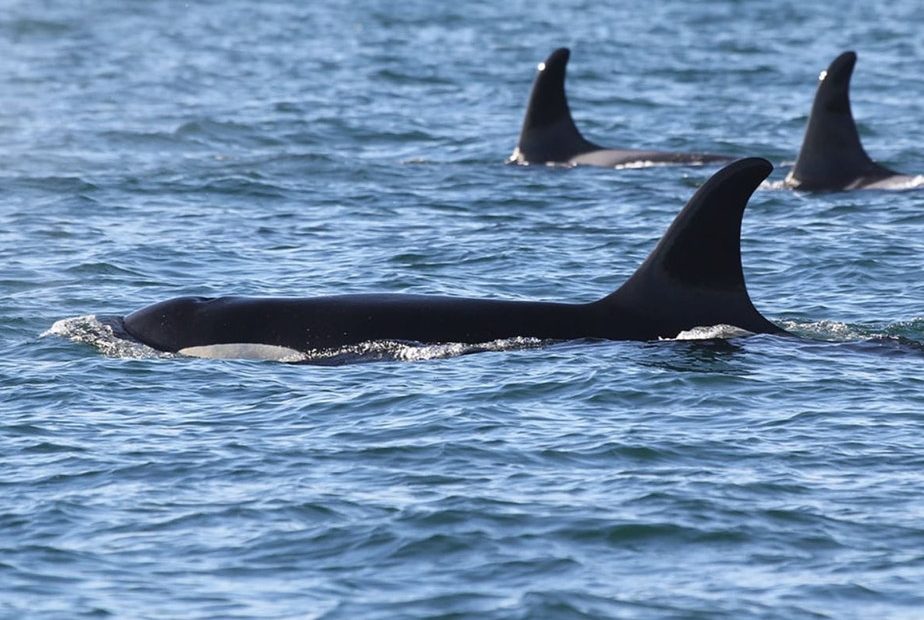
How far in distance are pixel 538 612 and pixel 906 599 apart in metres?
1.94

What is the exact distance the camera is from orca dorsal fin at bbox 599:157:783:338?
1512cm

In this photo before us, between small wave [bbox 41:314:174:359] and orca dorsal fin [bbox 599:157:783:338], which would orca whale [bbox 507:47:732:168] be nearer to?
orca dorsal fin [bbox 599:157:783:338]

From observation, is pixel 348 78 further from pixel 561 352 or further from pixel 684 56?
pixel 561 352

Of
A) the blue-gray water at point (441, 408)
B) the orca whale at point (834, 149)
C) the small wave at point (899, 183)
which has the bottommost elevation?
the blue-gray water at point (441, 408)

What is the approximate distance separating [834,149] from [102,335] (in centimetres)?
1261

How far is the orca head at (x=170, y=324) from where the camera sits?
15.6 m

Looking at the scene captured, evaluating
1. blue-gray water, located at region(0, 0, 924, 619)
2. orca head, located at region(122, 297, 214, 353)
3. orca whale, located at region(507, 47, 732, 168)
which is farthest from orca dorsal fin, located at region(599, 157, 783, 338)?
orca whale, located at region(507, 47, 732, 168)

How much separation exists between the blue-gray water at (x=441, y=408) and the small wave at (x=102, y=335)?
7cm

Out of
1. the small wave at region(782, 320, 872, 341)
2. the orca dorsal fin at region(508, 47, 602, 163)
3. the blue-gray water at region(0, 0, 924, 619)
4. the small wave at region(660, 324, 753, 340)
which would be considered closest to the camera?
the blue-gray water at region(0, 0, 924, 619)

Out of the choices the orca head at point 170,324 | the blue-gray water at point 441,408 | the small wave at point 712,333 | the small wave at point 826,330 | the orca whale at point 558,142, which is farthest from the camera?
the orca whale at point 558,142

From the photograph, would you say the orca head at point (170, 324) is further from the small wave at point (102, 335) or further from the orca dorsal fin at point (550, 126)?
the orca dorsal fin at point (550, 126)

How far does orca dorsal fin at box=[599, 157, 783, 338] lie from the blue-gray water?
293 mm

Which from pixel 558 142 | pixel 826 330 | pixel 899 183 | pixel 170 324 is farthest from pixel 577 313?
pixel 558 142

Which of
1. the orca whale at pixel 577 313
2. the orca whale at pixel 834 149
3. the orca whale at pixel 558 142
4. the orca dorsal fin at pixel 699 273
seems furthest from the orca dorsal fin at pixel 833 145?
the orca dorsal fin at pixel 699 273
